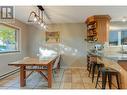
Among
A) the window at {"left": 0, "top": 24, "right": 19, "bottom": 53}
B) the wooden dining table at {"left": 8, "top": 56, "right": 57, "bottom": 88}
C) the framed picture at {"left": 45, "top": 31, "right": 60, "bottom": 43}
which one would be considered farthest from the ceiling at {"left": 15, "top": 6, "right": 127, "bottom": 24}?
the framed picture at {"left": 45, "top": 31, "right": 60, "bottom": 43}

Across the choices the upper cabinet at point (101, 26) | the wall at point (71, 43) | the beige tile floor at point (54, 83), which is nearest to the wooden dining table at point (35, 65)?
the beige tile floor at point (54, 83)

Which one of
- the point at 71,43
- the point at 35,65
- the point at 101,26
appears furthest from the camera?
the point at 71,43

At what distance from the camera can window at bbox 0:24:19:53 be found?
6.47 metres

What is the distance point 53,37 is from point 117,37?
314 centimetres

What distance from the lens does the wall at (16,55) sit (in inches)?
243

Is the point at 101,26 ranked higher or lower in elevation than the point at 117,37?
higher

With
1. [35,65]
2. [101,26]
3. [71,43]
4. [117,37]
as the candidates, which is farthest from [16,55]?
[117,37]

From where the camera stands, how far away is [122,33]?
8242mm

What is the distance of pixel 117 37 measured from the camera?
27.1ft

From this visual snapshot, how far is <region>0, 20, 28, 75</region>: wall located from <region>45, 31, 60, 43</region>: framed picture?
113 cm

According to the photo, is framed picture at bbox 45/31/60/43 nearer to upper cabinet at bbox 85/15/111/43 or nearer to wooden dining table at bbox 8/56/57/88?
upper cabinet at bbox 85/15/111/43

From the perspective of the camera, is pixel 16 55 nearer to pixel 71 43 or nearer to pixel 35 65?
pixel 71 43
